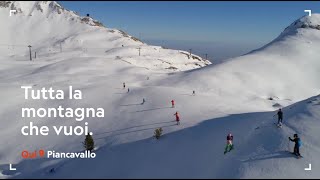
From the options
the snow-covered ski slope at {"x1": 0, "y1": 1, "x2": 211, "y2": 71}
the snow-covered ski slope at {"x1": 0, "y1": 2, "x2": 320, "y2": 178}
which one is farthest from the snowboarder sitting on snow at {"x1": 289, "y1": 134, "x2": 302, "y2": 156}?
the snow-covered ski slope at {"x1": 0, "y1": 1, "x2": 211, "y2": 71}

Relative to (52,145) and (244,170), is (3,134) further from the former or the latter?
(244,170)

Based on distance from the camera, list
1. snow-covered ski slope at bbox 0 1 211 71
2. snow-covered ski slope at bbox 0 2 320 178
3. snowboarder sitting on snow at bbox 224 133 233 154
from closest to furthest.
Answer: snow-covered ski slope at bbox 0 2 320 178 < snowboarder sitting on snow at bbox 224 133 233 154 < snow-covered ski slope at bbox 0 1 211 71

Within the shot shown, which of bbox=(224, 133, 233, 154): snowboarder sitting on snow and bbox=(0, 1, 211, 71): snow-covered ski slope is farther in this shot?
bbox=(0, 1, 211, 71): snow-covered ski slope

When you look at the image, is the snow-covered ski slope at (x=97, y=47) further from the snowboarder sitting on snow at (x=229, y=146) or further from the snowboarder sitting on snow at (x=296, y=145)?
the snowboarder sitting on snow at (x=296, y=145)

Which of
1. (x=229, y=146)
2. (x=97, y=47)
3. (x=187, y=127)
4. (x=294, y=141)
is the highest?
(x=97, y=47)

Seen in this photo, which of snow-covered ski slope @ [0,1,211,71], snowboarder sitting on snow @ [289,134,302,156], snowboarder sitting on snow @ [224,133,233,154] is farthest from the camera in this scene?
snow-covered ski slope @ [0,1,211,71]

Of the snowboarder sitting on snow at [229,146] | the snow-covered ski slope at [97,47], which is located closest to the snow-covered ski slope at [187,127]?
the snowboarder sitting on snow at [229,146]

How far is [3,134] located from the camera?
40.6 metres

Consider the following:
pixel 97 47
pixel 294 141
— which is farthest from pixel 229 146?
pixel 97 47

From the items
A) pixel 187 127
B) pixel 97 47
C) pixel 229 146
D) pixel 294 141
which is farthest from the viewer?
pixel 97 47

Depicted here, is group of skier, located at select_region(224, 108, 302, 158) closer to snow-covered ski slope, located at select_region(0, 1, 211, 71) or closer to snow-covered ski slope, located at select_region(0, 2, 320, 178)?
snow-covered ski slope, located at select_region(0, 2, 320, 178)

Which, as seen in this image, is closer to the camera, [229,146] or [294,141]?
[294,141]

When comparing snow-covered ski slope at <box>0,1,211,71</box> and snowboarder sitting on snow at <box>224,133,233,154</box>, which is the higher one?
snow-covered ski slope at <box>0,1,211,71</box>

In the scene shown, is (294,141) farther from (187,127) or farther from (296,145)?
(187,127)
